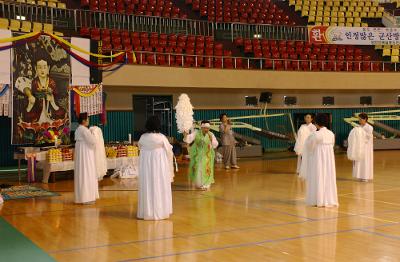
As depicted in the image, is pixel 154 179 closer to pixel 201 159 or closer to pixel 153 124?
pixel 153 124

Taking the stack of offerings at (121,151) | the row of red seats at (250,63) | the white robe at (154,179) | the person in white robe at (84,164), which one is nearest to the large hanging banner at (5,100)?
the stack of offerings at (121,151)

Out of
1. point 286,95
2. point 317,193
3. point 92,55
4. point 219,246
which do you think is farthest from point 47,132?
point 286,95

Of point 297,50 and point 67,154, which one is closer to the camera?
point 67,154

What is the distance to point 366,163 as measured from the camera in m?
11.9

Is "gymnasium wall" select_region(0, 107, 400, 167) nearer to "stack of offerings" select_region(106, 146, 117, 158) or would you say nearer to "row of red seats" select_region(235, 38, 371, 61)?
"row of red seats" select_region(235, 38, 371, 61)

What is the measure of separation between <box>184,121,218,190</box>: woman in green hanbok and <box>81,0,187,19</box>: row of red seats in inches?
412

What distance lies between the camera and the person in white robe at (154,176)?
7688 millimetres

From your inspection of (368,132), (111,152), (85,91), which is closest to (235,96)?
(85,91)

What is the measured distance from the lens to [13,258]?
226 inches

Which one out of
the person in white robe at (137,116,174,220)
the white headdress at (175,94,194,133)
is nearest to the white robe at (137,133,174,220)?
the person in white robe at (137,116,174,220)

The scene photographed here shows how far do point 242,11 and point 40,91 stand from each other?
12782 mm

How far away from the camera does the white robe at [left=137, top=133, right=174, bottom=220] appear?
769 cm

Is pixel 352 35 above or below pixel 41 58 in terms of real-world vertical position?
above

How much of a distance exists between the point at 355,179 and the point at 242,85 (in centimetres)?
800
